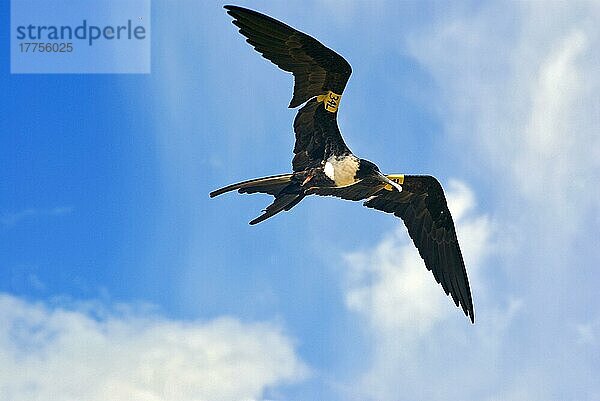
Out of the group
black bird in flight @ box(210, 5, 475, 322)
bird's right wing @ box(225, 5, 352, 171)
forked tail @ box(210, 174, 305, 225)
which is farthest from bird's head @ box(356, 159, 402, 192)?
forked tail @ box(210, 174, 305, 225)

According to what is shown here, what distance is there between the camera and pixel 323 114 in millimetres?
12117

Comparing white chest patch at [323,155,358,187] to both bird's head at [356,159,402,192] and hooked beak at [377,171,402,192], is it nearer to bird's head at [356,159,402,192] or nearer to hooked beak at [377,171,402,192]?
bird's head at [356,159,402,192]

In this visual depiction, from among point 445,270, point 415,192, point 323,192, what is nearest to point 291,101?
point 323,192

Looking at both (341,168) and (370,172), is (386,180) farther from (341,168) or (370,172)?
(341,168)

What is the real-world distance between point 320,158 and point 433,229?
2.68 meters

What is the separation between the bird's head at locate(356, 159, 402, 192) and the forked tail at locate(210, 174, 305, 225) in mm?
838

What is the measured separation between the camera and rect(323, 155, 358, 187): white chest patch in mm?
12273

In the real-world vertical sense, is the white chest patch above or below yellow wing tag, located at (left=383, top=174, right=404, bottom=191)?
below

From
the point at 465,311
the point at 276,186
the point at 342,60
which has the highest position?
the point at 342,60

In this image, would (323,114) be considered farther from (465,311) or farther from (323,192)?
(465,311)

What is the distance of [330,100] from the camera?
12.0 meters

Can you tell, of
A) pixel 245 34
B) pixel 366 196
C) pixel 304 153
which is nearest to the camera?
pixel 245 34

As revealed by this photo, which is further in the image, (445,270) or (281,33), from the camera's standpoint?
(445,270)

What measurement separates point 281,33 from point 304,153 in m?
1.67
